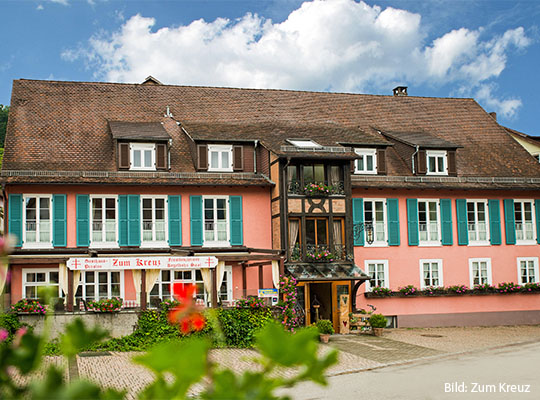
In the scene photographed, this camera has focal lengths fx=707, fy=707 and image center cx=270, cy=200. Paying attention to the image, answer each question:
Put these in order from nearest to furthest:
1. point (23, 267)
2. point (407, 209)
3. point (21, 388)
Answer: point (21, 388), point (23, 267), point (407, 209)

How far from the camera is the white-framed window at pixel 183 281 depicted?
23375mm

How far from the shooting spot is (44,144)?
25.2 metres

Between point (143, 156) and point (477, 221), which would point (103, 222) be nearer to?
point (143, 156)

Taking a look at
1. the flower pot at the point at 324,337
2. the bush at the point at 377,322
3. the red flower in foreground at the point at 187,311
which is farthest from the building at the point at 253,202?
the red flower in foreground at the point at 187,311

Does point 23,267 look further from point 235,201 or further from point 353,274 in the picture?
Result: point 353,274

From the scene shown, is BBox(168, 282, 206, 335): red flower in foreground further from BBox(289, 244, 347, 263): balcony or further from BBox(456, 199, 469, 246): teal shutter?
BBox(456, 199, 469, 246): teal shutter

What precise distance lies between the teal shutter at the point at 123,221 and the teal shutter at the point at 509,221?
48.8ft

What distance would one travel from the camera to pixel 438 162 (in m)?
28.3

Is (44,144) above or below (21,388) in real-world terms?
above

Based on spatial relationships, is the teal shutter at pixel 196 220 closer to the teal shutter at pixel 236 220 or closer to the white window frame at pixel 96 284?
the teal shutter at pixel 236 220

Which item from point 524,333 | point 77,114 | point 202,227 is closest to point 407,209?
point 524,333

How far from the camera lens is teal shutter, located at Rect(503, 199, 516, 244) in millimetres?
28141

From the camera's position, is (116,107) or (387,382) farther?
(116,107)

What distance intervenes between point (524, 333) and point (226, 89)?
1590 centimetres
